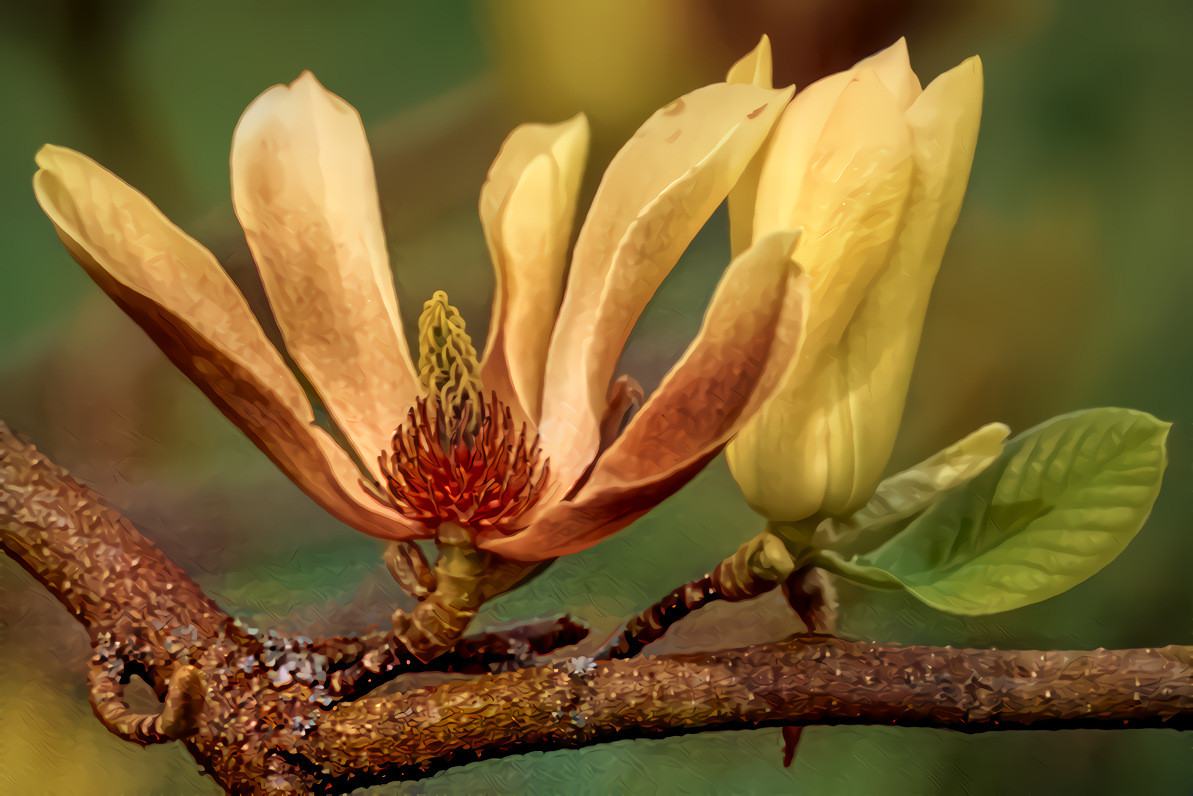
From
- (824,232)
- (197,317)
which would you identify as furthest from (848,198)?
(197,317)

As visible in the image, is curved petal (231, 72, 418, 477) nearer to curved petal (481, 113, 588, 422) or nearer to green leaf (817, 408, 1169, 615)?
curved petal (481, 113, 588, 422)

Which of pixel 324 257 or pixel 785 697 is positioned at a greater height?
pixel 324 257

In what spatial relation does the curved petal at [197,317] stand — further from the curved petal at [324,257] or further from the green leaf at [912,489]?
the green leaf at [912,489]

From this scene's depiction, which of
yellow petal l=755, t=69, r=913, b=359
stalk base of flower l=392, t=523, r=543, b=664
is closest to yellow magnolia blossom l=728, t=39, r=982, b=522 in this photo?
yellow petal l=755, t=69, r=913, b=359

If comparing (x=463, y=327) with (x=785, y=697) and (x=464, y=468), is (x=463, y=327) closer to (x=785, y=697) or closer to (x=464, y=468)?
(x=464, y=468)

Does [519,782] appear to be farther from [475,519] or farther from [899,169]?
[899,169]

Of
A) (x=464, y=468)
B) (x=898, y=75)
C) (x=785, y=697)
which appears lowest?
(x=785, y=697)


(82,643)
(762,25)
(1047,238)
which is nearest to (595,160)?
(762,25)
